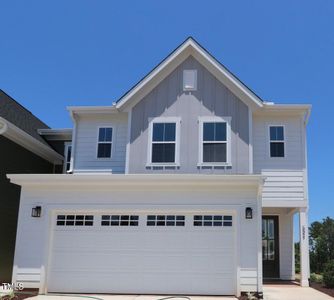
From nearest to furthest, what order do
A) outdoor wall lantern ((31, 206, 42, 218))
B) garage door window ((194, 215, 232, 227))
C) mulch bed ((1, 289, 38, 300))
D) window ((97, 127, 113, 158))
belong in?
1. mulch bed ((1, 289, 38, 300))
2. garage door window ((194, 215, 232, 227))
3. outdoor wall lantern ((31, 206, 42, 218))
4. window ((97, 127, 113, 158))


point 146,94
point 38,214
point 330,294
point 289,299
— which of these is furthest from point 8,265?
point 330,294

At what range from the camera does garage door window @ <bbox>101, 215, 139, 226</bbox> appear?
12250 mm

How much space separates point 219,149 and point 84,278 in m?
6.21

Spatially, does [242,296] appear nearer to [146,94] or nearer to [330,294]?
[330,294]

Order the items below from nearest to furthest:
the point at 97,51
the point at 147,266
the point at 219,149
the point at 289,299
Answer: the point at 289,299 → the point at 147,266 → the point at 219,149 → the point at 97,51

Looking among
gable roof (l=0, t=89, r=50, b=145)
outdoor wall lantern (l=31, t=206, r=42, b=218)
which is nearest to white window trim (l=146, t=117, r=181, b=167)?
outdoor wall lantern (l=31, t=206, r=42, b=218)

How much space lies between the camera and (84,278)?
12.0 m

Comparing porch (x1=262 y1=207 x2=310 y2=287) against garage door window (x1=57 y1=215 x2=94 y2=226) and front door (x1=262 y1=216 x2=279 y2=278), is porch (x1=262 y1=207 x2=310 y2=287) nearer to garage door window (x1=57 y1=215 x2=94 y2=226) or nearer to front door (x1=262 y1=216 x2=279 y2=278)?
front door (x1=262 y1=216 x2=279 y2=278)

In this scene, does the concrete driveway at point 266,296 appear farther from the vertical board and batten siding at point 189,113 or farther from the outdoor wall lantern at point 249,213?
the vertical board and batten siding at point 189,113

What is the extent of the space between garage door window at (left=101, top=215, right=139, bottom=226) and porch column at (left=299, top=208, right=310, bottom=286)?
598 cm

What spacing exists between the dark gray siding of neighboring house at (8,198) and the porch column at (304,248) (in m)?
10.1

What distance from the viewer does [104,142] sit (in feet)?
53.3

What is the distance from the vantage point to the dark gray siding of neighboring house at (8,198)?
14758 mm

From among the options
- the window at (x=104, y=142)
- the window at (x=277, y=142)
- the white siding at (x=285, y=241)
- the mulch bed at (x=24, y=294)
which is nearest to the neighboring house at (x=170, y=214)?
the mulch bed at (x=24, y=294)
